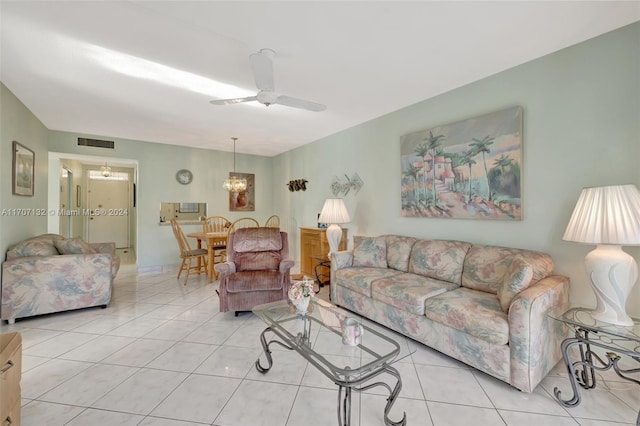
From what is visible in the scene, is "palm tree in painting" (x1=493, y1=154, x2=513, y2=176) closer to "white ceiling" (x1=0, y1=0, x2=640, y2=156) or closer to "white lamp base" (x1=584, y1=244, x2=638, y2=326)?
"white ceiling" (x1=0, y1=0, x2=640, y2=156)

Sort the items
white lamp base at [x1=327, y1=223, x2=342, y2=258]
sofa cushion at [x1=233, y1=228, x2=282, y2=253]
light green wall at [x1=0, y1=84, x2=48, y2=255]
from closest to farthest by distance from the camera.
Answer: light green wall at [x1=0, y1=84, x2=48, y2=255] < sofa cushion at [x1=233, y1=228, x2=282, y2=253] < white lamp base at [x1=327, y1=223, x2=342, y2=258]

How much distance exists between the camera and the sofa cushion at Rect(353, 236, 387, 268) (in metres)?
3.20

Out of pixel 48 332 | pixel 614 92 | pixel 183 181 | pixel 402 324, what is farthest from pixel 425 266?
pixel 183 181

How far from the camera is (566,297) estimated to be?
2.04 meters

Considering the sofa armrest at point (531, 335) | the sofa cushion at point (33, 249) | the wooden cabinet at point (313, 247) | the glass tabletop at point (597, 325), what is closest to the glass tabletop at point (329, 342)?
the sofa armrest at point (531, 335)

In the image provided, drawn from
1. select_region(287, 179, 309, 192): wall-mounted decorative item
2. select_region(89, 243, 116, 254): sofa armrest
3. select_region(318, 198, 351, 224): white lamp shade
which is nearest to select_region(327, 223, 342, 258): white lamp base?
select_region(318, 198, 351, 224): white lamp shade

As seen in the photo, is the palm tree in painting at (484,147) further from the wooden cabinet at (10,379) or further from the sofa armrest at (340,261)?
the wooden cabinet at (10,379)

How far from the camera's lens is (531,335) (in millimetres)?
1676

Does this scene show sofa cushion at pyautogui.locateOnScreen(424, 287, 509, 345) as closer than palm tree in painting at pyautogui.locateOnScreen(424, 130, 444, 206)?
Yes

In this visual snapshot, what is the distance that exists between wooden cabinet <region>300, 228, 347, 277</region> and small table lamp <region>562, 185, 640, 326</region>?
2.83 meters

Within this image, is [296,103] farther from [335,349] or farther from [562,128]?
[562,128]

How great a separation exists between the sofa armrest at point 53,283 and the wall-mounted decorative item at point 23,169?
93 centimetres

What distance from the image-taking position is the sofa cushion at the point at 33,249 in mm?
2888

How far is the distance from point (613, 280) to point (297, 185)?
14.9ft
